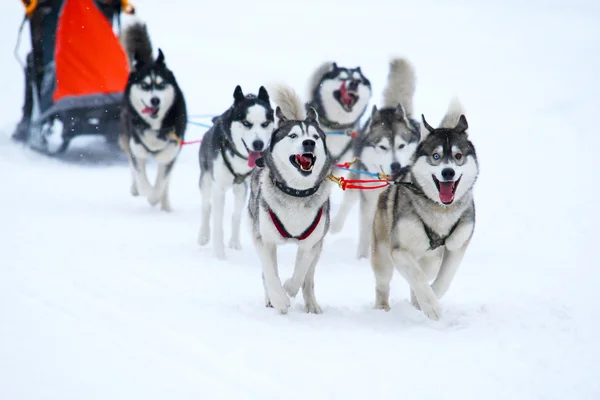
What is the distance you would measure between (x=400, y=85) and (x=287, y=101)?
5.88 feet

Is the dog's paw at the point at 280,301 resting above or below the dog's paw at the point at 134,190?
above

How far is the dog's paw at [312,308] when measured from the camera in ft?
11.2

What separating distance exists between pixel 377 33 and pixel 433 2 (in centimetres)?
443

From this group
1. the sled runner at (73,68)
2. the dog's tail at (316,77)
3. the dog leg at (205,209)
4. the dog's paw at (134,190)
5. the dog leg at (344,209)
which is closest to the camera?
the dog leg at (205,209)

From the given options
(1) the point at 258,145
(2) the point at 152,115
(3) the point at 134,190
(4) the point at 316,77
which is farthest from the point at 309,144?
(3) the point at 134,190

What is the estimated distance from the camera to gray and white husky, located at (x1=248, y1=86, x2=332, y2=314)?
3.17m

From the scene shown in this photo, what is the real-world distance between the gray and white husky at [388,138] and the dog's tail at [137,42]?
231cm

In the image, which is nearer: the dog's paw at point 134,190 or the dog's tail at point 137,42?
the dog's tail at point 137,42

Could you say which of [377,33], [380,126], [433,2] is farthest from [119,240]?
[433,2]

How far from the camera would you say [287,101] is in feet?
11.4

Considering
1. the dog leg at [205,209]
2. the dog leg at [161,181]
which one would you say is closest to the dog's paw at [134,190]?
the dog leg at [161,181]

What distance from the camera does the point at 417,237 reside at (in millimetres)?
3172

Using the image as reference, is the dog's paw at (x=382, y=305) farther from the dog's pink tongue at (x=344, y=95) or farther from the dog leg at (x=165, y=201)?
the dog leg at (x=165, y=201)

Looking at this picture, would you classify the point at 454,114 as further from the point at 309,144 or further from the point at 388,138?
the point at 388,138
